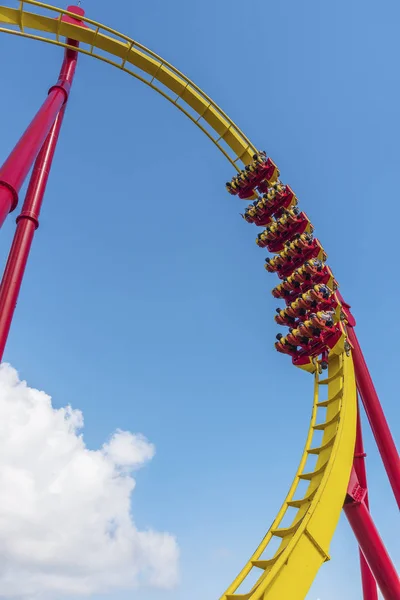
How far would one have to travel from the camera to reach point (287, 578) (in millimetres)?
6004

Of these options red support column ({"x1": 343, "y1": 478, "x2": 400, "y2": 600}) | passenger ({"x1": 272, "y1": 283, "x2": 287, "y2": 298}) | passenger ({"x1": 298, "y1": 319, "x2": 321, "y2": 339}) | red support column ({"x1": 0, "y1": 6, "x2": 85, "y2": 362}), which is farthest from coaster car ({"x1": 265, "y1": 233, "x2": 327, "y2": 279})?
red support column ({"x1": 0, "y1": 6, "x2": 85, "y2": 362})

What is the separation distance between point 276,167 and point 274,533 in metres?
9.32

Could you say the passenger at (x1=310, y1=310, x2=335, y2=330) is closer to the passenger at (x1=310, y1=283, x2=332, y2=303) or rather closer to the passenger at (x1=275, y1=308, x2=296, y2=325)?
the passenger at (x1=310, y1=283, x2=332, y2=303)

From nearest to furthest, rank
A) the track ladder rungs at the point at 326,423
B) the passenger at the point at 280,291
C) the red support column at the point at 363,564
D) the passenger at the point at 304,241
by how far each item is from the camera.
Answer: the track ladder rungs at the point at 326,423 < the red support column at the point at 363,564 < the passenger at the point at 280,291 < the passenger at the point at 304,241

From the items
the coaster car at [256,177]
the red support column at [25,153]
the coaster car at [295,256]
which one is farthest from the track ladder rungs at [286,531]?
the coaster car at [256,177]

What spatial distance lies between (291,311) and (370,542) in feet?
14.2

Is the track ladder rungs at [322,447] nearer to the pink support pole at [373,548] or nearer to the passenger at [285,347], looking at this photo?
the pink support pole at [373,548]

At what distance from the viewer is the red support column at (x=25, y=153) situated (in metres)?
6.05

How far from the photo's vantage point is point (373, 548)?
838 centimetres

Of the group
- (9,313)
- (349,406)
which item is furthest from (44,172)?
(349,406)

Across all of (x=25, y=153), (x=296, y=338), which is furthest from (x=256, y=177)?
(x=25, y=153)

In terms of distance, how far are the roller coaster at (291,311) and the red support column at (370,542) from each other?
16mm

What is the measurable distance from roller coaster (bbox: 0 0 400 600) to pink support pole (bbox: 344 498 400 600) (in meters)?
0.02

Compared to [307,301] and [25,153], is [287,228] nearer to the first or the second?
[307,301]
